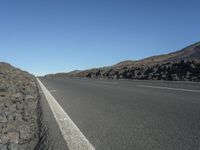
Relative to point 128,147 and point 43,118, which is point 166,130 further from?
point 43,118

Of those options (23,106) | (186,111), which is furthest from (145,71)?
(186,111)

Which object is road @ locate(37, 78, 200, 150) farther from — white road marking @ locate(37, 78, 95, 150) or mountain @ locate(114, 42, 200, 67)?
mountain @ locate(114, 42, 200, 67)

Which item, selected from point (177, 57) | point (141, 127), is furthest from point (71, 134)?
point (177, 57)

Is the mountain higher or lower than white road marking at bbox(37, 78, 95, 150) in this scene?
higher

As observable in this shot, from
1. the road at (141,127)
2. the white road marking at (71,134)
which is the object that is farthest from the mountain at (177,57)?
the white road marking at (71,134)

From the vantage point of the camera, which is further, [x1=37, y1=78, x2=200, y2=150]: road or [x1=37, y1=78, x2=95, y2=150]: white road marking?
[x1=37, y1=78, x2=95, y2=150]: white road marking

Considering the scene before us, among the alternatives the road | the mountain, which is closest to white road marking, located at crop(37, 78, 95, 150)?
the road

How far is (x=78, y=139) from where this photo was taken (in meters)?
4.91

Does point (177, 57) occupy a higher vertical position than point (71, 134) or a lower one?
higher

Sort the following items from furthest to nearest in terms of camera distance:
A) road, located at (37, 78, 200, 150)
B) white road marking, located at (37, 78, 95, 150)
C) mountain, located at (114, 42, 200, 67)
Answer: mountain, located at (114, 42, 200, 67)
white road marking, located at (37, 78, 95, 150)
road, located at (37, 78, 200, 150)

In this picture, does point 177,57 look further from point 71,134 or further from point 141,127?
point 71,134

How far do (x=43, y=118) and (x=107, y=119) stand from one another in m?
1.40

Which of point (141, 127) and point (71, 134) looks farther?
point (141, 127)

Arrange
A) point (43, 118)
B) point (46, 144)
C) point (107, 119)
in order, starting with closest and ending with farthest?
point (46, 144), point (107, 119), point (43, 118)
